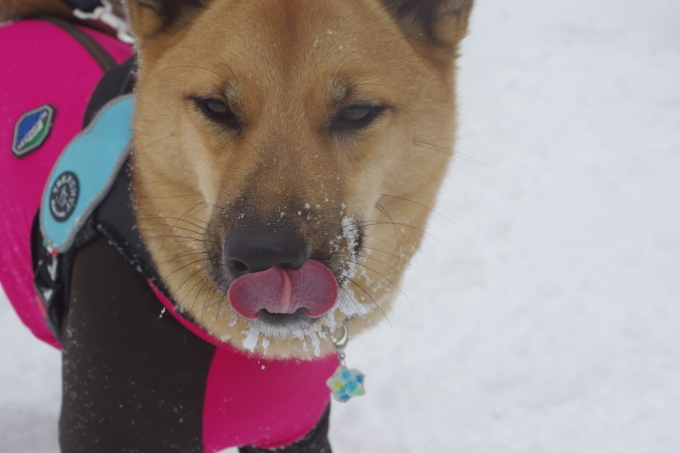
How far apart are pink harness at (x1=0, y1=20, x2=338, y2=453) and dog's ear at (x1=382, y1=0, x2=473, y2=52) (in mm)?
1156

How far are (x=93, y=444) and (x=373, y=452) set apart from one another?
4.67ft

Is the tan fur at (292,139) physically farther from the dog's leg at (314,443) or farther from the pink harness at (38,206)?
the dog's leg at (314,443)

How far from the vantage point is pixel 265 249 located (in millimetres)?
1438

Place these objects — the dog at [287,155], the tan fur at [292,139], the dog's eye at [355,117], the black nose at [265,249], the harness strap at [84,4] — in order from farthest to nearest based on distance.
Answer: the harness strap at [84,4]
the dog's eye at [355,117]
the tan fur at [292,139]
the dog at [287,155]
the black nose at [265,249]

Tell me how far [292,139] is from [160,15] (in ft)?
2.28

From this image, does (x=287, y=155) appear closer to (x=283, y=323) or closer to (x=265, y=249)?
(x=265, y=249)

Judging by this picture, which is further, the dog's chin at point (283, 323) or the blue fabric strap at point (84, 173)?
the blue fabric strap at point (84, 173)

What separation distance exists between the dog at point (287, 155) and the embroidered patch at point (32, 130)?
0.47m

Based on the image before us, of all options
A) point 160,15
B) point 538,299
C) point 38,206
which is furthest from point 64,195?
point 538,299

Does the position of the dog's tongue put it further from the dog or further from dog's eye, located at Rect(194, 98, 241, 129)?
dog's eye, located at Rect(194, 98, 241, 129)

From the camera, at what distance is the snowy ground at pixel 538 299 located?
9.37 ft

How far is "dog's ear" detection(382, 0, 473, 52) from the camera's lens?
205cm

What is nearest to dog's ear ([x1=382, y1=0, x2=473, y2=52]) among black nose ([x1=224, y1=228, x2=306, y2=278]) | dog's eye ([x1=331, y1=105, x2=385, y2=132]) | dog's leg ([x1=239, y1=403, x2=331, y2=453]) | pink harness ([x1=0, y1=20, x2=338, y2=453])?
dog's eye ([x1=331, y1=105, x2=385, y2=132])

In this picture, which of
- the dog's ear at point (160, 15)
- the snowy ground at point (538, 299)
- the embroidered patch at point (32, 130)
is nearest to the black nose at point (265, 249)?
the dog's ear at point (160, 15)
